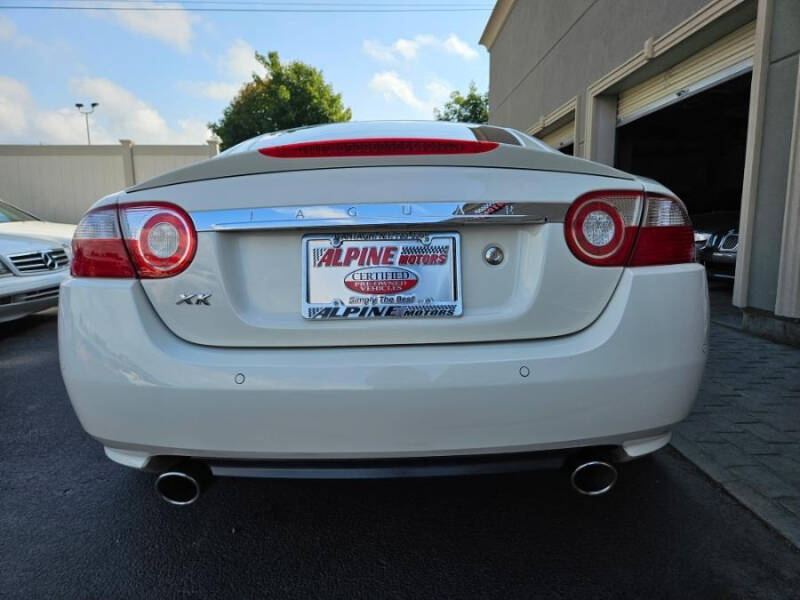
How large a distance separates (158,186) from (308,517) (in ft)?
4.05

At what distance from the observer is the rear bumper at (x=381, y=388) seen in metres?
1.33

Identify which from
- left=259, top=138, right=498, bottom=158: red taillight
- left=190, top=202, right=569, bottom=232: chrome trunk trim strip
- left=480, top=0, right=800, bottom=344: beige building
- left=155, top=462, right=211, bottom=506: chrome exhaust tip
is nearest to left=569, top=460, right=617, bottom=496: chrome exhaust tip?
left=190, top=202, right=569, bottom=232: chrome trunk trim strip

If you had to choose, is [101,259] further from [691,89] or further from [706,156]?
[706,156]

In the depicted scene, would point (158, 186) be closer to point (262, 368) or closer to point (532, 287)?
point (262, 368)

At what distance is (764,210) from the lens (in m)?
4.46

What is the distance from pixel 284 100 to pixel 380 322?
33.5 meters

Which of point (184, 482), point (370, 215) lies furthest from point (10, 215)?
point (370, 215)

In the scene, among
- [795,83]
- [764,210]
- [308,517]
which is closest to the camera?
[308,517]

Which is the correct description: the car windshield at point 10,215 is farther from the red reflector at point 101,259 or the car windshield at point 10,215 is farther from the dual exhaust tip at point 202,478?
the dual exhaust tip at point 202,478

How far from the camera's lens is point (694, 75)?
586cm

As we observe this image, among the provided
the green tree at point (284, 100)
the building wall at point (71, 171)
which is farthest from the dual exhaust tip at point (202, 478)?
the green tree at point (284, 100)

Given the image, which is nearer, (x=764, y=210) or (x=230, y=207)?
(x=230, y=207)

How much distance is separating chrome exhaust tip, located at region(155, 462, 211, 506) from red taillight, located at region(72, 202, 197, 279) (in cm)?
54

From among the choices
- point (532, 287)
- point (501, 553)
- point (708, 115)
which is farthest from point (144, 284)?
point (708, 115)
